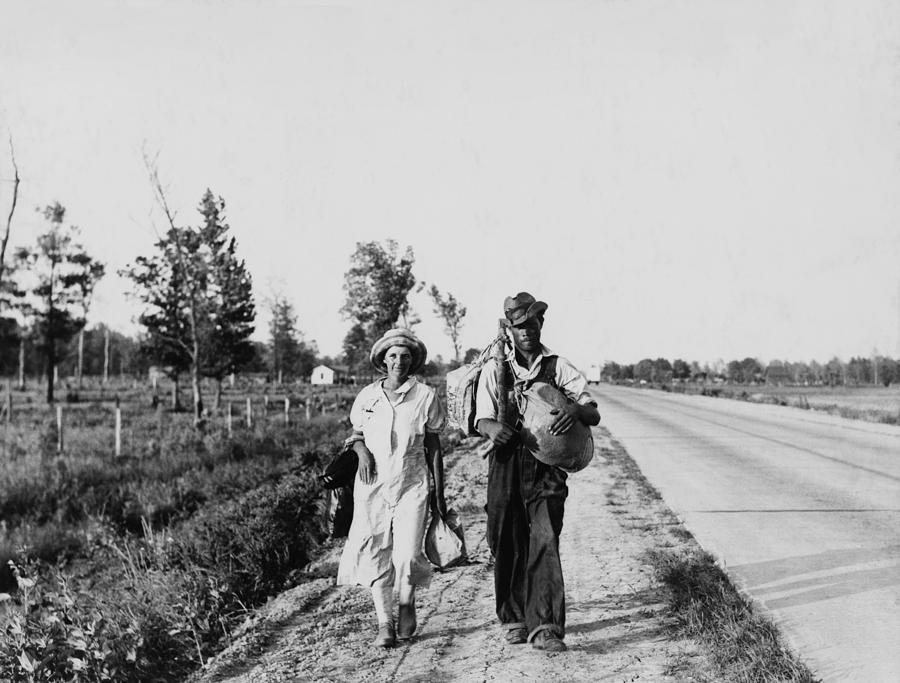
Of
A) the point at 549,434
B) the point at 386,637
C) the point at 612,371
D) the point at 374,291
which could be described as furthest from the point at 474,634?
the point at 612,371

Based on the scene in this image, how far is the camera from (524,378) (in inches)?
187

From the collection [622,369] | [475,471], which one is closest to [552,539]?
[475,471]

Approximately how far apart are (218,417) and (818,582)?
2526 cm

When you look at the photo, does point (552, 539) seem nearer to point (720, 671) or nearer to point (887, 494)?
point (720, 671)

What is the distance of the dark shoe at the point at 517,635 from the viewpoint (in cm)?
463

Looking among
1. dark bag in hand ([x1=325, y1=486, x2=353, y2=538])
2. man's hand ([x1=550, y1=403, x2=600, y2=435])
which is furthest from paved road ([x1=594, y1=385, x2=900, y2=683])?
dark bag in hand ([x1=325, y1=486, x2=353, y2=538])

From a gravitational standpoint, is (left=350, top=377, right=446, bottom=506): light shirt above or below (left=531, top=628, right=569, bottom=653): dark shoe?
above

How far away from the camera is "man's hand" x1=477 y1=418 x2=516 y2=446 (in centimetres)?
457

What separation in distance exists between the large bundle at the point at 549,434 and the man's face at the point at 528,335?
24 centimetres

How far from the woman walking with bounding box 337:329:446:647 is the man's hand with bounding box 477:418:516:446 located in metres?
0.42

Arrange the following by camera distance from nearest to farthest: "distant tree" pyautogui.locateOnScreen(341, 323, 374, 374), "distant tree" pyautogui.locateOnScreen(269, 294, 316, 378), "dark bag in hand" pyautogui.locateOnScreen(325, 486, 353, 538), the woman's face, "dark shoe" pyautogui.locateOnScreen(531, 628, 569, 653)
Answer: "dark shoe" pyautogui.locateOnScreen(531, 628, 569, 653) → the woman's face → "dark bag in hand" pyautogui.locateOnScreen(325, 486, 353, 538) → "distant tree" pyautogui.locateOnScreen(341, 323, 374, 374) → "distant tree" pyautogui.locateOnScreen(269, 294, 316, 378)

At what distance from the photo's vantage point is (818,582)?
5871 millimetres

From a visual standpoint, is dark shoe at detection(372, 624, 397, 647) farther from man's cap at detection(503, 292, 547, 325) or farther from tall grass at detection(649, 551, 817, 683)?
man's cap at detection(503, 292, 547, 325)

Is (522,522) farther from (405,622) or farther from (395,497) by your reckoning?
(405,622)
